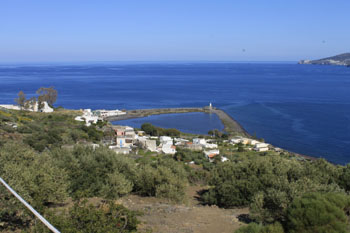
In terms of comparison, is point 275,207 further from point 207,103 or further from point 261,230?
point 207,103

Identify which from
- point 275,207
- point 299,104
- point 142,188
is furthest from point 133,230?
point 299,104

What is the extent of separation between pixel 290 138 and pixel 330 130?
22.0 feet

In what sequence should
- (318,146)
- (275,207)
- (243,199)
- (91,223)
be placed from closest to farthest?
(91,223) < (275,207) < (243,199) < (318,146)

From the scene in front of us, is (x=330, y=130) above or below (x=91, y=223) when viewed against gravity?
below

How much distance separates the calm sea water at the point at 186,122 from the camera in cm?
4086

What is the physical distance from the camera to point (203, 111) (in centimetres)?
5228

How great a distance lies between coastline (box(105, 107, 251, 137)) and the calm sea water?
926 millimetres

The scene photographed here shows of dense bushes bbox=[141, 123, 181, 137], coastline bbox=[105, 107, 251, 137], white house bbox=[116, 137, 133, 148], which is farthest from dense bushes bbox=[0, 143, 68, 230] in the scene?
coastline bbox=[105, 107, 251, 137]

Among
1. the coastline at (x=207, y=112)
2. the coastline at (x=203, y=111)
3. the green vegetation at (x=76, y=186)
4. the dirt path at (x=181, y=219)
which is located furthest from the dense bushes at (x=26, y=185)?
the coastline at (x=203, y=111)

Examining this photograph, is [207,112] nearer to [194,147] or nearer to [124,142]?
[194,147]

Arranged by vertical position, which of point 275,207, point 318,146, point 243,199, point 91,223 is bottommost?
point 318,146

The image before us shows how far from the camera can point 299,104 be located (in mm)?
55219

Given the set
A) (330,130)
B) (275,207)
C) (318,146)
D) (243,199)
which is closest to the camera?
(275,207)

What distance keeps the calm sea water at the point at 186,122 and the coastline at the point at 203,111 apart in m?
0.93
